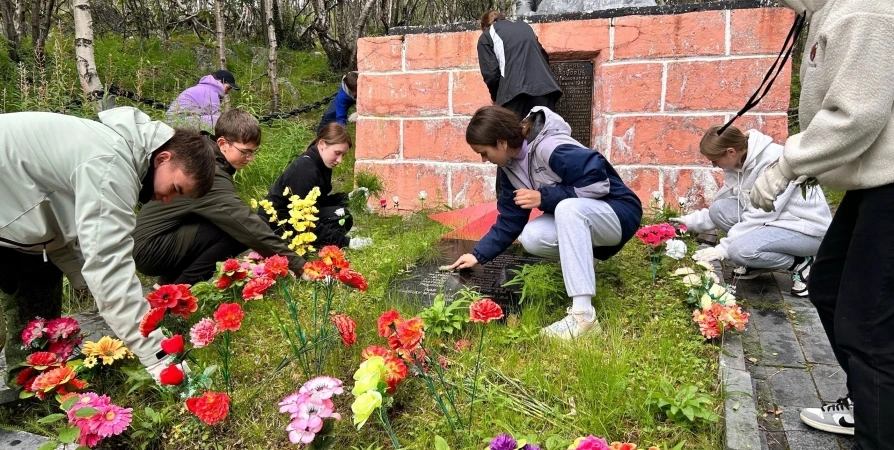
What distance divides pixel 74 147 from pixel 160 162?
0.25 metres

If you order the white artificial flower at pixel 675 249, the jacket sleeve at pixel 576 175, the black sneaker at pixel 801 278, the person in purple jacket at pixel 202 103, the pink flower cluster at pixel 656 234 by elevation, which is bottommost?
the black sneaker at pixel 801 278

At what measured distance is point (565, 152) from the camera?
8.13 ft

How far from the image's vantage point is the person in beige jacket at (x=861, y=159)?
1258mm

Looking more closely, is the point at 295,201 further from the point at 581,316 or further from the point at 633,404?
the point at 633,404

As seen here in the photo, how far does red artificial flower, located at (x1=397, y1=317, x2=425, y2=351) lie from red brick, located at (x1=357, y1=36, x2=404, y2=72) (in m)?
3.93

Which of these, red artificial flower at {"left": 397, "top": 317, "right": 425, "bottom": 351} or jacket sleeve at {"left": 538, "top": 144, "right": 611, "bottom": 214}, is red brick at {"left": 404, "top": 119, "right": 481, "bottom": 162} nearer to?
jacket sleeve at {"left": 538, "top": 144, "right": 611, "bottom": 214}

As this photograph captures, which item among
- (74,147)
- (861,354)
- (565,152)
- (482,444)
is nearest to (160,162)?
(74,147)

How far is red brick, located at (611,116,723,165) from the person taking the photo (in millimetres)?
4203

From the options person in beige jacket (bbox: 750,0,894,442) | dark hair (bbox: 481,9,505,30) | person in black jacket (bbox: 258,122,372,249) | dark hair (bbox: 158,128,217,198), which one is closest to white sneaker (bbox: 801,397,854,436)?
person in beige jacket (bbox: 750,0,894,442)

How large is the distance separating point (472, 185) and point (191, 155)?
10.2ft

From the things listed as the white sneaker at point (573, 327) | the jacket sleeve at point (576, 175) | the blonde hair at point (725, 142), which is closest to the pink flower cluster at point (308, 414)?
the white sneaker at point (573, 327)

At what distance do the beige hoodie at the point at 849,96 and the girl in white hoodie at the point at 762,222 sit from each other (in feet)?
5.27

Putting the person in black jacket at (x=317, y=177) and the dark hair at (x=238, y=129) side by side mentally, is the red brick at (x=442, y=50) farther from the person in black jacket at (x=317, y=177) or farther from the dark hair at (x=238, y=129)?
the dark hair at (x=238, y=129)

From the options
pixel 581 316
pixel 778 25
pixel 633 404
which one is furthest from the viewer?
pixel 778 25
